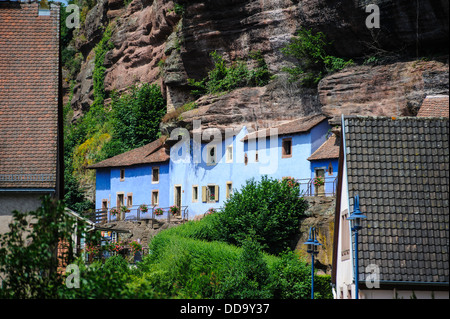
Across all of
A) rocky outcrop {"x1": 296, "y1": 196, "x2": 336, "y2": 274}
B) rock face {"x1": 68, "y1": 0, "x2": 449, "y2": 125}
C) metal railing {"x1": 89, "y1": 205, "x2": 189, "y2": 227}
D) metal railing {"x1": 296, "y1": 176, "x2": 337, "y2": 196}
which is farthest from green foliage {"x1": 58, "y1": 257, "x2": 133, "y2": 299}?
metal railing {"x1": 89, "y1": 205, "x2": 189, "y2": 227}

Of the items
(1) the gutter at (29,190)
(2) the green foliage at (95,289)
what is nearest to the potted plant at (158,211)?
(1) the gutter at (29,190)

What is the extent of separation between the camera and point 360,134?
17672mm

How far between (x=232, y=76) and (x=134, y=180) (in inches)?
426

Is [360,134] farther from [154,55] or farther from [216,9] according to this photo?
[154,55]

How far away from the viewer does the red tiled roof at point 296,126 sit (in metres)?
40.2

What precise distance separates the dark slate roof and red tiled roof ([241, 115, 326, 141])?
2211 cm

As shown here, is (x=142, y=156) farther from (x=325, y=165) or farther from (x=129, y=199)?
(x=325, y=165)

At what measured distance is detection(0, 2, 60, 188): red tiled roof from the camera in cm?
1813

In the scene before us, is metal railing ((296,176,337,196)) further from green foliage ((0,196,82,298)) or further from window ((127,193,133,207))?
green foliage ((0,196,82,298))

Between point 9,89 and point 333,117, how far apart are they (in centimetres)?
2152

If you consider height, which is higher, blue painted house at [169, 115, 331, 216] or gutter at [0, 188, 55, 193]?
blue painted house at [169, 115, 331, 216]

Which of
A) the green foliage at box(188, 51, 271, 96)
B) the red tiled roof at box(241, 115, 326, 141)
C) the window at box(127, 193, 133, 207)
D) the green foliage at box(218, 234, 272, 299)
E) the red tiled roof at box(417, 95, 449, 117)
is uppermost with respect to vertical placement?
the green foliage at box(188, 51, 271, 96)

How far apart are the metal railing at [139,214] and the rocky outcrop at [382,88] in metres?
12.5

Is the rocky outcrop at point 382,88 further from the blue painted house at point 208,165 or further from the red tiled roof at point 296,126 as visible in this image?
the blue painted house at point 208,165
